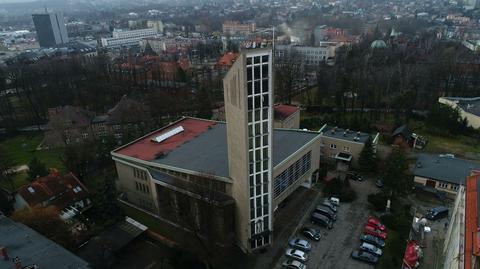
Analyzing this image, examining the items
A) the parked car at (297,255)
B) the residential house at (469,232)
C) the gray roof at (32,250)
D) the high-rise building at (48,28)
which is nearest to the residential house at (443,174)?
the residential house at (469,232)

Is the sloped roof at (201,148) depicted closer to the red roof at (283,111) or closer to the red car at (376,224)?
the red roof at (283,111)

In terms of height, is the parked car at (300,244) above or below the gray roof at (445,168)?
below

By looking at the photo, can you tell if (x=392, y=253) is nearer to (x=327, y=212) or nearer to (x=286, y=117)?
(x=327, y=212)

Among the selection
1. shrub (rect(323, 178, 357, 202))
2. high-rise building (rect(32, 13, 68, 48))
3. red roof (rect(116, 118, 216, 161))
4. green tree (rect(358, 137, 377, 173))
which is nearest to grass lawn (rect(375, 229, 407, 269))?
shrub (rect(323, 178, 357, 202))

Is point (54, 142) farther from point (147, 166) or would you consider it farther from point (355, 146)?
point (355, 146)

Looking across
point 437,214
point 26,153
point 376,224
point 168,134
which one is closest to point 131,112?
point 168,134

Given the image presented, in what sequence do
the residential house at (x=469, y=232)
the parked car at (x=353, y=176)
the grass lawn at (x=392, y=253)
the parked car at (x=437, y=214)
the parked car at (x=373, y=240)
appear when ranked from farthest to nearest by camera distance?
the parked car at (x=353, y=176) < the parked car at (x=437, y=214) < the parked car at (x=373, y=240) < the grass lawn at (x=392, y=253) < the residential house at (x=469, y=232)

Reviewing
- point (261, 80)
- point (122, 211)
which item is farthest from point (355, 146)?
point (122, 211)
